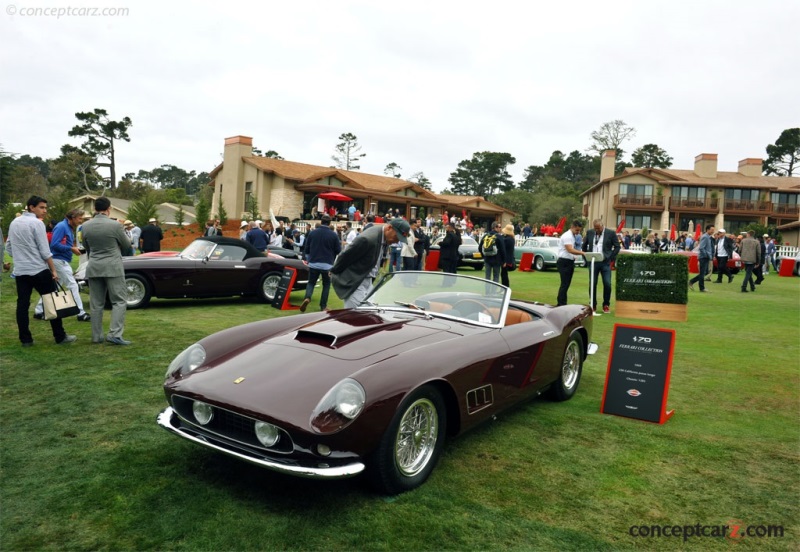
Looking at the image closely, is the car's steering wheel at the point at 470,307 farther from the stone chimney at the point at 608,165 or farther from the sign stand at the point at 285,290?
the stone chimney at the point at 608,165

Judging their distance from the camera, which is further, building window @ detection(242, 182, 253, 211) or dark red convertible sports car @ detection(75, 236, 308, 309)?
building window @ detection(242, 182, 253, 211)

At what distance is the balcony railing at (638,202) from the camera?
2027 inches

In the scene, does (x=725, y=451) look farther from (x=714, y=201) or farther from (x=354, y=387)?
(x=714, y=201)

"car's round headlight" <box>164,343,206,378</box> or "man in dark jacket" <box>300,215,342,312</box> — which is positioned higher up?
"man in dark jacket" <box>300,215,342,312</box>

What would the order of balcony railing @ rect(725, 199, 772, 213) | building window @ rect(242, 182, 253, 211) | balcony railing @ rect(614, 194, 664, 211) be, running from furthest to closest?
balcony railing @ rect(614, 194, 664, 211) → balcony railing @ rect(725, 199, 772, 213) → building window @ rect(242, 182, 253, 211)

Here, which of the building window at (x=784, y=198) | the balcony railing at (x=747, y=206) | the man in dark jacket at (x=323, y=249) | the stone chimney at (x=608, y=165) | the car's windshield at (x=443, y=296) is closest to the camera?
the car's windshield at (x=443, y=296)

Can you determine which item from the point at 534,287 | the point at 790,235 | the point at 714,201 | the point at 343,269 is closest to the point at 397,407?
the point at 343,269

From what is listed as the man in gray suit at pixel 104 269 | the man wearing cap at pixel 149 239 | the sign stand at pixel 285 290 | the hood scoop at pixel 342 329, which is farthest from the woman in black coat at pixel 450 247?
the hood scoop at pixel 342 329

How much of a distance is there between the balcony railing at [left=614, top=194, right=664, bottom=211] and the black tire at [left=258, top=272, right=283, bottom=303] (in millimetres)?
46184

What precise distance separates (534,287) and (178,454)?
46.6 feet

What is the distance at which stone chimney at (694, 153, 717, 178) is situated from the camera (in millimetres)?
52781

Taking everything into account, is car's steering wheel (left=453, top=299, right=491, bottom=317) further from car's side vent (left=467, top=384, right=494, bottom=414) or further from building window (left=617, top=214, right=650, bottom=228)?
building window (left=617, top=214, right=650, bottom=228)

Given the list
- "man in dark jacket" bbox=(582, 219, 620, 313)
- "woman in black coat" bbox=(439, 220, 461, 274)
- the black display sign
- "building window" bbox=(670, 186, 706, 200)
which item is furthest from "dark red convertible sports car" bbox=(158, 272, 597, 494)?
"building window" bbox=(670, 186, 706, 200)

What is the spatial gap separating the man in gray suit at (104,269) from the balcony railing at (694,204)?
5249cm
